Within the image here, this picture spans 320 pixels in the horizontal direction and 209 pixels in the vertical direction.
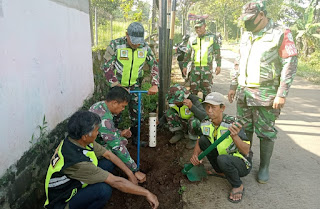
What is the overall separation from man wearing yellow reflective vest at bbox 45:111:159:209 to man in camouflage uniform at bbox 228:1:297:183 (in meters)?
1.58

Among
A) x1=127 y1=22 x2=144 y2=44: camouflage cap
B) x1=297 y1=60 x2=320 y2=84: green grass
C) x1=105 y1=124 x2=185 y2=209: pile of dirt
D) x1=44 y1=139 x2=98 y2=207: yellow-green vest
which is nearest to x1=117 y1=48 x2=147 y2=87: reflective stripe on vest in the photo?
x1=127 y1=22 x2=144 y2=44: camouflage cap

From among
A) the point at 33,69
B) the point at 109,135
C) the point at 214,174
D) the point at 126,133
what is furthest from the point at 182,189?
the point at 33,69

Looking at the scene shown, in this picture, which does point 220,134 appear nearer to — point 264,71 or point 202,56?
point 264,71

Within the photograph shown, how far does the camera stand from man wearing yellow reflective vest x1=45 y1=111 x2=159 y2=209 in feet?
5.78

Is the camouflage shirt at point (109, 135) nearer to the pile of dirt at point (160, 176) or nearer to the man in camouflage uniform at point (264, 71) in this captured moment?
the pile of dirt at point (160, 176)

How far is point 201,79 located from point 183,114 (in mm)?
1392

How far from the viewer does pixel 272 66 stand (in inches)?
103

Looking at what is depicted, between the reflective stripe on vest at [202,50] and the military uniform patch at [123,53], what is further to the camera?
the reflective stripe on vest at [202,50]

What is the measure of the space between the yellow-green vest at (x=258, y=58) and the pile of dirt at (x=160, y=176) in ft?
4.65

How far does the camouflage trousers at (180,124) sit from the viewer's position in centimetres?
362

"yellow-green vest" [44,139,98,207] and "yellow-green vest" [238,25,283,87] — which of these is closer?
"yellow-green vest" [44,139,98,207]

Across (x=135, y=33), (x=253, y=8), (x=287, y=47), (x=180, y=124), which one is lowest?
(x=180, y=124)

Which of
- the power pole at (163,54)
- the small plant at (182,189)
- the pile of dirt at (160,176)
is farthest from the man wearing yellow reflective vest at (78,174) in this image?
the power pole at (163,54)

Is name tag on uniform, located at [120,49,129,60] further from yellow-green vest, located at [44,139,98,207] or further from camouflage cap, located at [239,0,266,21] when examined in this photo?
yellow-green vest, located at [44,139,98,207]
